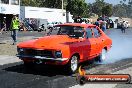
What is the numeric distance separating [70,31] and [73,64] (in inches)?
59.0

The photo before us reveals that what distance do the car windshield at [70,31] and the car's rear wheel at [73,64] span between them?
0.99 m

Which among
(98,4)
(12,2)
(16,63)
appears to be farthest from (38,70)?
(98,4)

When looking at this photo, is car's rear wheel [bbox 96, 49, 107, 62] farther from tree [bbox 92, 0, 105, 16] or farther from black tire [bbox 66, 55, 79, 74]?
tree [bbox 92, 0, 105, 16]

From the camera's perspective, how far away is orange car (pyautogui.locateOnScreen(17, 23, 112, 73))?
925cm

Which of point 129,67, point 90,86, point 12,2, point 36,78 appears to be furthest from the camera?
point 12,2

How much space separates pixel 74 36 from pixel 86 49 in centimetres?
59

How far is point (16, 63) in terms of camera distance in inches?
474

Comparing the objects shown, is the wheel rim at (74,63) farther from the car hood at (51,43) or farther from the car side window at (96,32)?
the car side window at (96,32)

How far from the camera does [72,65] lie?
A: 974 cm

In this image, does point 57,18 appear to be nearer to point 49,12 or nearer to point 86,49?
point 49,12

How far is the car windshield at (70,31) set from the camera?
10666mm

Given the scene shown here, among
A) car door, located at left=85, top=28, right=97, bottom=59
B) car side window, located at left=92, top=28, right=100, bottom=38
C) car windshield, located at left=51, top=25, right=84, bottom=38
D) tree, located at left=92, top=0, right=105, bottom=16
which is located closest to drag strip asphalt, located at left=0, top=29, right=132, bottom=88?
car door, located at left=85, top=28, right=97, bottom=59

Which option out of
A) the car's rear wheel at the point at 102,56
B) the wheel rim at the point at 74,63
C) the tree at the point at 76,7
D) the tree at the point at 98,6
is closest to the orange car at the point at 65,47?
the wheel rim at the point at 74,63

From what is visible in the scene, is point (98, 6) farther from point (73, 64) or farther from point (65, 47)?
point (65, 47)
